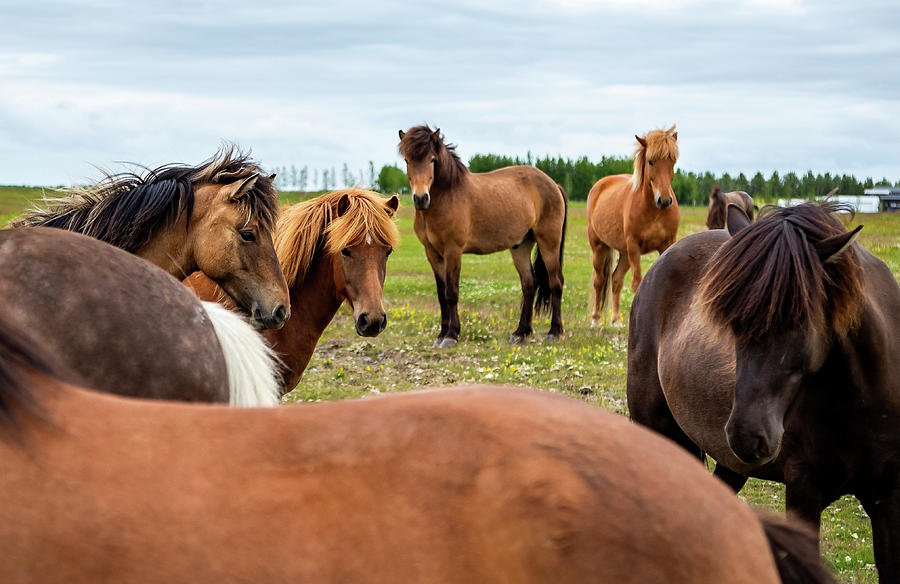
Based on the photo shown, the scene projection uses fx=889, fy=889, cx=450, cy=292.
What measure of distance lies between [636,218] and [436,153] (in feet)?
11.2

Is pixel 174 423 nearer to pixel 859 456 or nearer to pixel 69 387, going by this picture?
pixel 69 387

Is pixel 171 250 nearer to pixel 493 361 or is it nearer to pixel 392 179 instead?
pixel 493 361

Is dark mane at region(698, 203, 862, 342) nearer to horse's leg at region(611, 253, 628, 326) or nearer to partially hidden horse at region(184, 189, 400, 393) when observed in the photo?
partially hidden horse at region(184, 189, 400, 393)

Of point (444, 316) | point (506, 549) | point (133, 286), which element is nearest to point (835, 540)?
point (133, 286)

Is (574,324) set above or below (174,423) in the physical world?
below

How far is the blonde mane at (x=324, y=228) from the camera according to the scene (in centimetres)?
629

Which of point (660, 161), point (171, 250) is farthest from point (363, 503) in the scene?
point (660, 161)

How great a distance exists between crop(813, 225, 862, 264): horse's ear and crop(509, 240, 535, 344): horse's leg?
9.03 metres

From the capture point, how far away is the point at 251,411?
1.50 m

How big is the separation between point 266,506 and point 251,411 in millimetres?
203

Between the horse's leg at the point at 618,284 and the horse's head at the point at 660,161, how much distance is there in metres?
1.85

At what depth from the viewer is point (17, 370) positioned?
4.92ft

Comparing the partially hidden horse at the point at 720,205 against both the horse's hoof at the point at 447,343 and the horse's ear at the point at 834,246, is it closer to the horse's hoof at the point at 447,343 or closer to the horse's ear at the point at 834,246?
the horse's hoof at the point at 447,343

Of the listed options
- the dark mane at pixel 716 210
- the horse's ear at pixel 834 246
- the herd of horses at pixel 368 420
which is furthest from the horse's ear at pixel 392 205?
the horse's ear at pixel 834 246
